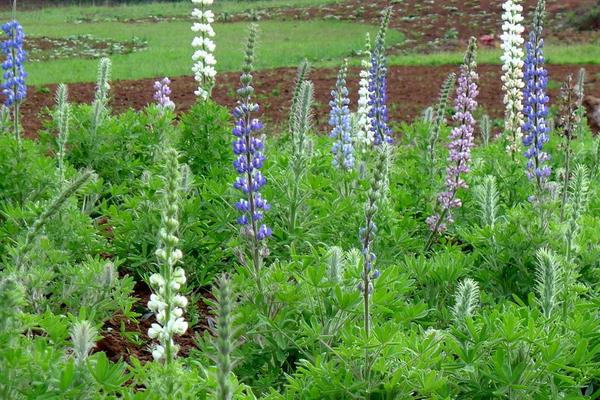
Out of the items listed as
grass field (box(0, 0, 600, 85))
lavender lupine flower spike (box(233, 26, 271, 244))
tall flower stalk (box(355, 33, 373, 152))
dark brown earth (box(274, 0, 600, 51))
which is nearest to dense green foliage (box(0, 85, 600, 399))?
lavender lupine flower spike (box(233, 26, 271, 244))

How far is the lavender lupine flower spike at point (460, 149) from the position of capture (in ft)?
16.3

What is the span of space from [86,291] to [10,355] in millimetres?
1322

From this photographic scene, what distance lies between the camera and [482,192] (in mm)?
4680

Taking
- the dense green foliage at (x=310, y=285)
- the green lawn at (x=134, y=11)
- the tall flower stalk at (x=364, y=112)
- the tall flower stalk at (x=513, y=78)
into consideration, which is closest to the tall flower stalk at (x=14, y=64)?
the dense green foliage at (x=310, y=285)

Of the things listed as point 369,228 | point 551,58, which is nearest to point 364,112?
point 369,228

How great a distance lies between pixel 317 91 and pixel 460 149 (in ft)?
45.8

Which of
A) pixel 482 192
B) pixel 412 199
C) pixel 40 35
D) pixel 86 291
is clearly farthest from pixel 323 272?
pixel 40 35

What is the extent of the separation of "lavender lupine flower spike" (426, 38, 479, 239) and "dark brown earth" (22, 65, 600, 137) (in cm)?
900

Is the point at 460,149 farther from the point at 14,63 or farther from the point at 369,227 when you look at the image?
the point at 14,63

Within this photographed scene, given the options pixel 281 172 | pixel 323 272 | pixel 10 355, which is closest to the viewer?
pixel 10 355

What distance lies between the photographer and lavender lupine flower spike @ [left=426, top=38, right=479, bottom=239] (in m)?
4.96

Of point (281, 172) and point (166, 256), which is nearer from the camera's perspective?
point (166, 256)

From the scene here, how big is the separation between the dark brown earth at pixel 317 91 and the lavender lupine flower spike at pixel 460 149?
9.00m

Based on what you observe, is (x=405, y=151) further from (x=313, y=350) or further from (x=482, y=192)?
(x=313, y=350)
